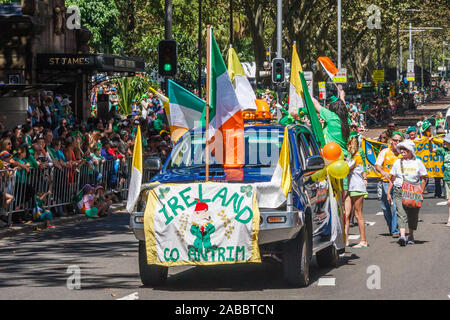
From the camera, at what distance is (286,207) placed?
1073cm

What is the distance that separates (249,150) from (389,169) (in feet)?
16.1

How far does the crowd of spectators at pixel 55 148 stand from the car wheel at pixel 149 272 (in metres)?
6.52

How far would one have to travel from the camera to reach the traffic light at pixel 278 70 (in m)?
33.6

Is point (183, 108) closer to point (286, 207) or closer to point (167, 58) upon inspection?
point (286, 207)

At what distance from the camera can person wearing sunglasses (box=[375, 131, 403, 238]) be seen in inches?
628

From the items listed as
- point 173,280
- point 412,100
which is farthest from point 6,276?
point 412,100

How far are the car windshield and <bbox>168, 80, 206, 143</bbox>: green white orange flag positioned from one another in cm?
92

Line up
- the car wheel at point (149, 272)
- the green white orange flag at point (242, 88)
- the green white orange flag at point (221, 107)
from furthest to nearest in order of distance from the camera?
the green white orange flag at point (242, 88)
the green white orange flag at point (221, 107)
the car wheel at point (149, 272)

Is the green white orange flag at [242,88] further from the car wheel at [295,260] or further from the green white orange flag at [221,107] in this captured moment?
the car wheel at [295,260]

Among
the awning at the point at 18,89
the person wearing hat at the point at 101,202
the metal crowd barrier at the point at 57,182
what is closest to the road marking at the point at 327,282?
the metal crowd barrier at the point at 57,182

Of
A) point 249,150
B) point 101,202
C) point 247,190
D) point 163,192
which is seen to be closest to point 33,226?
point 101,202

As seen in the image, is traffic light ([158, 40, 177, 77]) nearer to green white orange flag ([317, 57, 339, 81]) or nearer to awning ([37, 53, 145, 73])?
awning ([37, 53, 145, 73])

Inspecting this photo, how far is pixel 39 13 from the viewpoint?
1171 inches

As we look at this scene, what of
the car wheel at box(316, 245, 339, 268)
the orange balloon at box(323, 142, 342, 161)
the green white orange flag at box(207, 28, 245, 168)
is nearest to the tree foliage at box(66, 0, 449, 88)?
the orange balloon at box(323, 142, 342, 161)
